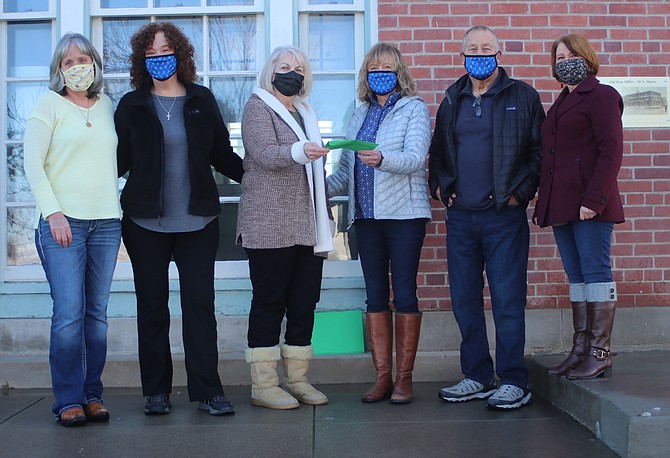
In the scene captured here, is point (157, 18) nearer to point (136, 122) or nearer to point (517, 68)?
point (136, 122)

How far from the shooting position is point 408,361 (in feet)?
15.3

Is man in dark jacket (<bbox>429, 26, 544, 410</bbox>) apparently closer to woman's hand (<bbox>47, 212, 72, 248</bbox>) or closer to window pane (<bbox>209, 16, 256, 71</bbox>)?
window pane (<bbox>209, 16, 256, 71</bbox>)

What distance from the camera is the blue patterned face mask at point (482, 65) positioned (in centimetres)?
455

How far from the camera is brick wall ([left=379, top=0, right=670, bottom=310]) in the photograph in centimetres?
550

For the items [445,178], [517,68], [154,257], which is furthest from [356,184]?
[517,68]

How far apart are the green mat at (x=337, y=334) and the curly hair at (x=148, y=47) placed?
190cm

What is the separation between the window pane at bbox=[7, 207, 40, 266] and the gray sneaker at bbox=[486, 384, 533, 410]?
11.0 ft

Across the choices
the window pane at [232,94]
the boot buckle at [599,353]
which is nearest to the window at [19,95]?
the window pane at [232,94]

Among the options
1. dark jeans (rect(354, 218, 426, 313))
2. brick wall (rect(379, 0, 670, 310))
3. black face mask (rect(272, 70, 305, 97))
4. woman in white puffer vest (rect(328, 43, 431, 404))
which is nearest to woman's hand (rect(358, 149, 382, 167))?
woman in white puffer vest (rect(328, 43, 431, 404))

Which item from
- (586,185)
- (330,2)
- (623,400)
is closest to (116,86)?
(330,2)

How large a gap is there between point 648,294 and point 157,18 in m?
3.97

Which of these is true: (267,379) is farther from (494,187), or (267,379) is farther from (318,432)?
(494,187)

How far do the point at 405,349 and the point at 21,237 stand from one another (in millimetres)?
2941

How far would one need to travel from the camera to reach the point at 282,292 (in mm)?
4504
